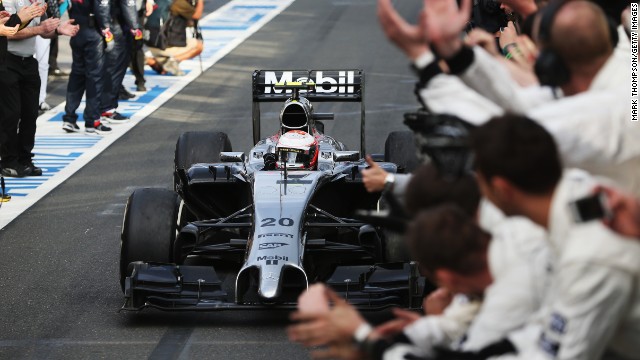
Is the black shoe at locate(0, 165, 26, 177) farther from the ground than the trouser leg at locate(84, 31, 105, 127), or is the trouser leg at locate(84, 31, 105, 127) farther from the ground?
the trouser leg at locate(84, 31, 105, 127)

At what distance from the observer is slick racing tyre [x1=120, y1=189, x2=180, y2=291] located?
9.80 m

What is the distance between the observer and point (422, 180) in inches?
173

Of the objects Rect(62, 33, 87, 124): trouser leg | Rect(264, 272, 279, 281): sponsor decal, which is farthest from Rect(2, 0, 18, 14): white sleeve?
Rect(264, 272, 279, 281): sponsor decal

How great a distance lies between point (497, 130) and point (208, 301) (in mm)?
5657

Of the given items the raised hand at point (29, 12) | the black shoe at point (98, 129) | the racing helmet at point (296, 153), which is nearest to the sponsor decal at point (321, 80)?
the racing helmet at point (296, 153)

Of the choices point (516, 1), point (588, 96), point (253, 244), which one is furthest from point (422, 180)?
point (253, 244)

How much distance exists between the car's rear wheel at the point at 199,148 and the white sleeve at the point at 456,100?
7675mm

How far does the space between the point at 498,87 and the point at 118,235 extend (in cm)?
792

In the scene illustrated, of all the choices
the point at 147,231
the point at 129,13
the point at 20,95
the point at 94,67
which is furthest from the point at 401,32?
the point at 129,13

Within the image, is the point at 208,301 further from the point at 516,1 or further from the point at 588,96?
the point at 588,96

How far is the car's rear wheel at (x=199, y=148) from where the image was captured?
39.7 feet

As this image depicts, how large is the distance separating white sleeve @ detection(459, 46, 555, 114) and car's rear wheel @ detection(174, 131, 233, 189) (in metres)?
7.46

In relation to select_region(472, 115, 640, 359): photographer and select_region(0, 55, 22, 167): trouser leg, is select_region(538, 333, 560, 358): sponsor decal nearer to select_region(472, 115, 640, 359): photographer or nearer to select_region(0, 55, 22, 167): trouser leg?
select_region(472, 115, 640, 359): photographer

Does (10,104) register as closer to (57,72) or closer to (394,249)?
(394,249)
